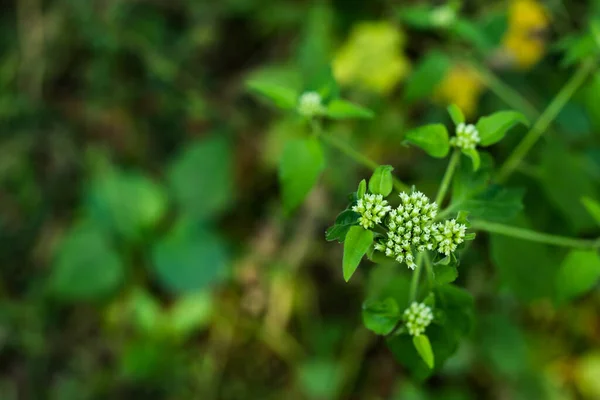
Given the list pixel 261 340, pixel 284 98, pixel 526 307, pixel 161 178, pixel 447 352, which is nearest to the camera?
pixel 447 352

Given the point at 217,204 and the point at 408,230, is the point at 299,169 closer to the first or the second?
the point at 408,230

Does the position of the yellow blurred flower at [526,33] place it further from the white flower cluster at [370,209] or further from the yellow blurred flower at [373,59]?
the white flower cluster at [370,209]

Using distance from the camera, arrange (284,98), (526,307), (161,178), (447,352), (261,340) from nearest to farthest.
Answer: (447,352), (284,98), (526,307), (261,340), (161,178)

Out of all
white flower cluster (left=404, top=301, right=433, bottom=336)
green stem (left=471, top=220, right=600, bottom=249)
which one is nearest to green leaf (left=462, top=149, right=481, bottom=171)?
green stem (left=471, top=220, right=600, bottom=249)

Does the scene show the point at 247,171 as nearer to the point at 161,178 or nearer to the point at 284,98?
the point at 161,178

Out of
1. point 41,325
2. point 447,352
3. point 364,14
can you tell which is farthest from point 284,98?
point 41,325
